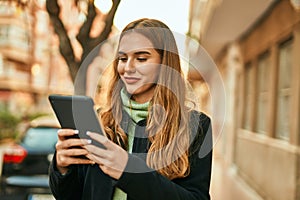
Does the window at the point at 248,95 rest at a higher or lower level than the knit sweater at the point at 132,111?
higher

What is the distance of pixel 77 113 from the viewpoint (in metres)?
1.44

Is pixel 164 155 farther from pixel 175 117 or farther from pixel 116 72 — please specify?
pixel 116 72

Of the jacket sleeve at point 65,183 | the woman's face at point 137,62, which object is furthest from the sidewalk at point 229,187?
the woman's face at point 137,62

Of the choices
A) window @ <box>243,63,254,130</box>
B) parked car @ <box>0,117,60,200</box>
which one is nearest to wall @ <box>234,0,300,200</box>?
window @ <box>243,63,254,130</box>

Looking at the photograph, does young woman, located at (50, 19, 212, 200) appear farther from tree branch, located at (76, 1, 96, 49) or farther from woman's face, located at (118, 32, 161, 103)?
tree branch, located at (76, 1, 96, 49)

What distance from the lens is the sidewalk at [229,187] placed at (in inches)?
352

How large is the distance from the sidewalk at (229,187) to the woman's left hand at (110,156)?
747 centimetres

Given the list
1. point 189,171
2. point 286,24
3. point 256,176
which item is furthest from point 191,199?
point 256,176

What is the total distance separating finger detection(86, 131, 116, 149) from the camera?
1.27 metres

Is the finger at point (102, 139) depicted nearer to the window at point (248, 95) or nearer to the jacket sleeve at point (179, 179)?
the jacket sleeve at point (179, 179)

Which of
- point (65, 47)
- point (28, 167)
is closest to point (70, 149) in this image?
point (65, 47)

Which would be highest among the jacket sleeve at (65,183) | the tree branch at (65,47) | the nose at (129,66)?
the tree branch at (65,47)

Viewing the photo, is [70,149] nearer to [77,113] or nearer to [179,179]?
[77,113]

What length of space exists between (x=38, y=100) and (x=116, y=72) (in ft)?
182
